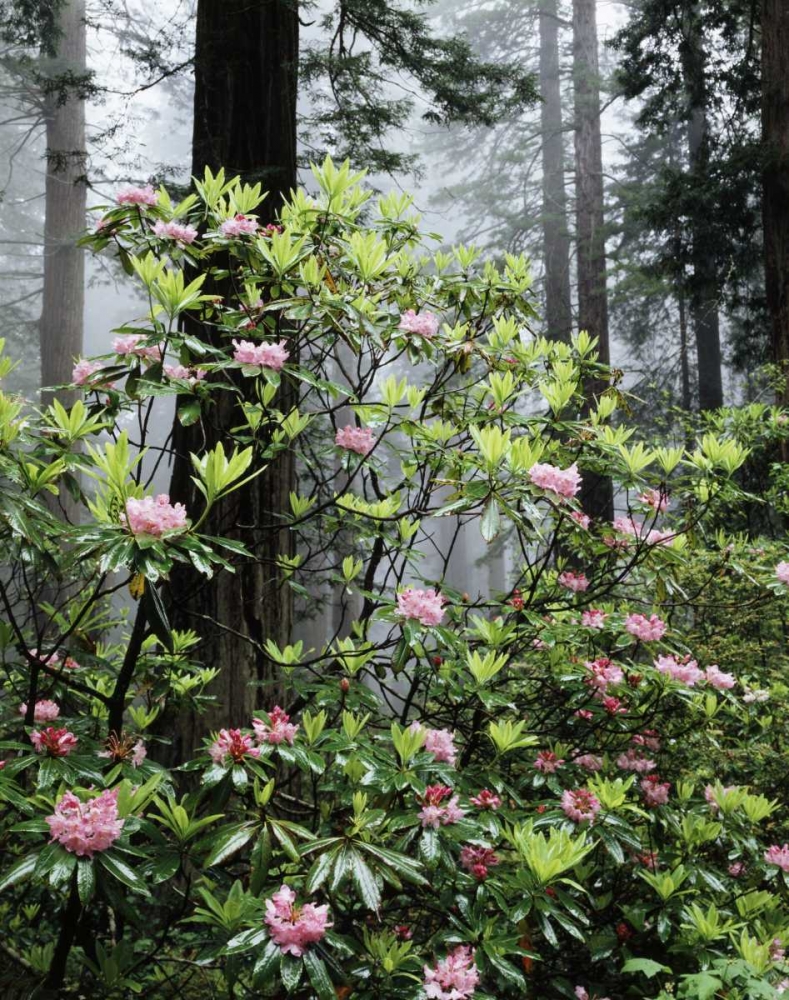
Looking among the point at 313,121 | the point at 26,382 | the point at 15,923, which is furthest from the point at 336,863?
the point at 26,382

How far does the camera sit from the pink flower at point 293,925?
1.60 m

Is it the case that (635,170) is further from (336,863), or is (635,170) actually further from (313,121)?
(336,863)

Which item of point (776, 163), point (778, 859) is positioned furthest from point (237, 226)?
point (776, 163)

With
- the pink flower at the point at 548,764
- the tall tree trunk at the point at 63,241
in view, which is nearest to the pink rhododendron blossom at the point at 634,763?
the pink flower at the point at 548,764

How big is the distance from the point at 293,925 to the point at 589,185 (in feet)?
42.8

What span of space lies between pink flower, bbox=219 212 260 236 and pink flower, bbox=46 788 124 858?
1583 mm

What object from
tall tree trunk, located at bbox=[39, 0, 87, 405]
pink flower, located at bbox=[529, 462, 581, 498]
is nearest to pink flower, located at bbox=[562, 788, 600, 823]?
pink flower, located at bbox=[529, 462, 581, 498]

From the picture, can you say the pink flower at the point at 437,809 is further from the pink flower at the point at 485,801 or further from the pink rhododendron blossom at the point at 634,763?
the pink rhododendron blossom at the point at 634,763

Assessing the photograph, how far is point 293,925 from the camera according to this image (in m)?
1.60

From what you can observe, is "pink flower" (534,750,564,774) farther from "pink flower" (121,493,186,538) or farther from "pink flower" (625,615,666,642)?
"pink flower" (121,493,186,538)

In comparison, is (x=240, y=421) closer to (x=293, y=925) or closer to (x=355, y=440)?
(x=355, y=440)

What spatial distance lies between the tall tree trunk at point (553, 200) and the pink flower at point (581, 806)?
10434 mm

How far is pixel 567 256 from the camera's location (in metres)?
15.2

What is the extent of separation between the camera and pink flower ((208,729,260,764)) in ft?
5.99
